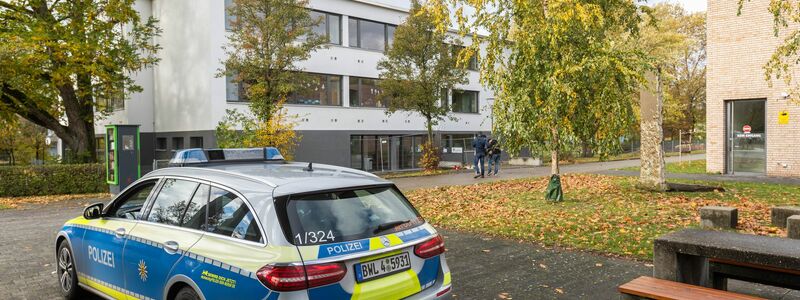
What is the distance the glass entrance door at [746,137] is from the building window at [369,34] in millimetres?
15983

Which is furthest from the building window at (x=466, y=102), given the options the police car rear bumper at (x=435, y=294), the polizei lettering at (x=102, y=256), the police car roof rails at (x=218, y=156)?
the police car rear bumper at (x=435, y=294)

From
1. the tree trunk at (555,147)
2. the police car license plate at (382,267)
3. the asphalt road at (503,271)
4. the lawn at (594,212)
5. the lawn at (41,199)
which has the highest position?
the tree trunk at (555,147)

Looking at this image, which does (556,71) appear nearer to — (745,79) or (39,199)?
(745,79)

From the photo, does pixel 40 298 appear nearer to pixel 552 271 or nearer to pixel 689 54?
pixel 552 271

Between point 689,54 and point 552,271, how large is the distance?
1658 inches

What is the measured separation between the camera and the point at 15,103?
795 inches

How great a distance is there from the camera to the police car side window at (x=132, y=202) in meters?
4.85

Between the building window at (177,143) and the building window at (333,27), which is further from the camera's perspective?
the building window at (333,27)

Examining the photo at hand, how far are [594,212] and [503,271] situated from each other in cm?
459

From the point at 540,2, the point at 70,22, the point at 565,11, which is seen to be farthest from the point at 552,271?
the point at 70,22

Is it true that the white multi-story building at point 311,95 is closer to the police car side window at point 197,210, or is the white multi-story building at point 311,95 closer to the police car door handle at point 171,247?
the police car side window at point 197,210

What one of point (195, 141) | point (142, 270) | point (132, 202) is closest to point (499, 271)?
point (142, 270)

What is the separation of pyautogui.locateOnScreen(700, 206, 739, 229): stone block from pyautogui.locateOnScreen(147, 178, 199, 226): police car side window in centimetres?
749

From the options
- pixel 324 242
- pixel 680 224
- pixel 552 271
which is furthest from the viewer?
pixel 680 224
